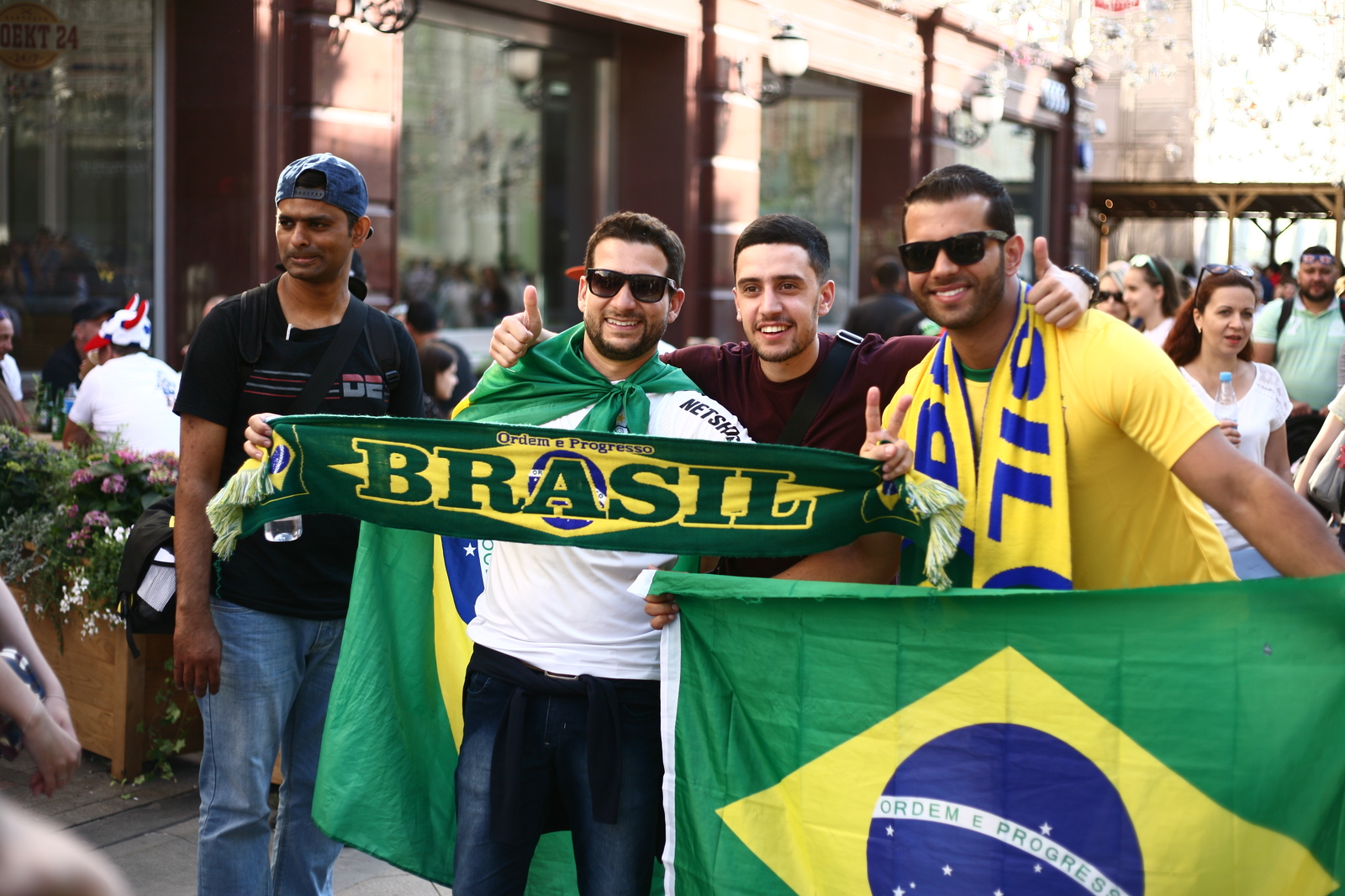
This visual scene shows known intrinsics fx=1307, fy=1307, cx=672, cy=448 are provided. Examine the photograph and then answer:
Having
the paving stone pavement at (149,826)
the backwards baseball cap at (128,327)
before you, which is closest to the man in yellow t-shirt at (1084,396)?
the paving stone pavement at (149,826)

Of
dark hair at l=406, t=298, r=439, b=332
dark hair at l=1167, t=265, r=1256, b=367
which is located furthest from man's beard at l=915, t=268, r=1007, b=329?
dark hair at l=406, t=298, r=439, b=332

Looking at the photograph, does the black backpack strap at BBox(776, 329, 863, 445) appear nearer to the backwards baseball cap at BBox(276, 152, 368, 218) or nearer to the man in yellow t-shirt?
the man in yellow t-shirt

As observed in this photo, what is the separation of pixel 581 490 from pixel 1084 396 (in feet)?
3.77

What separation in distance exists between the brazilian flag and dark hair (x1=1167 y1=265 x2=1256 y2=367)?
10.8ft

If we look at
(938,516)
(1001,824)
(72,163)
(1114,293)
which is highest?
(72,163)

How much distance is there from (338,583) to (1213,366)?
391 centimetres

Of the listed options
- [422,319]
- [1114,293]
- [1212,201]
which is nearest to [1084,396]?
[422,319]

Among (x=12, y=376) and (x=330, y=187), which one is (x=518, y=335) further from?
(x=12, y=376)

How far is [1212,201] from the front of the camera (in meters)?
27.7

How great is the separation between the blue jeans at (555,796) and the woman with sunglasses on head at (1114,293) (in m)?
6.26

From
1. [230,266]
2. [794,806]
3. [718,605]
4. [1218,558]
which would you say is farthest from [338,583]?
[230,266]

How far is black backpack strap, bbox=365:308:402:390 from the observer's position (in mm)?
3615

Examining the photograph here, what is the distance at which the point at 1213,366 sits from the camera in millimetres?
5625

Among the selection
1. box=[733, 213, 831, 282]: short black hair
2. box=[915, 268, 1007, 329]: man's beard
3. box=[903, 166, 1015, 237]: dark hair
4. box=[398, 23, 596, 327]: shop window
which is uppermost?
box=[398, 23, 596, 327]: shop window
